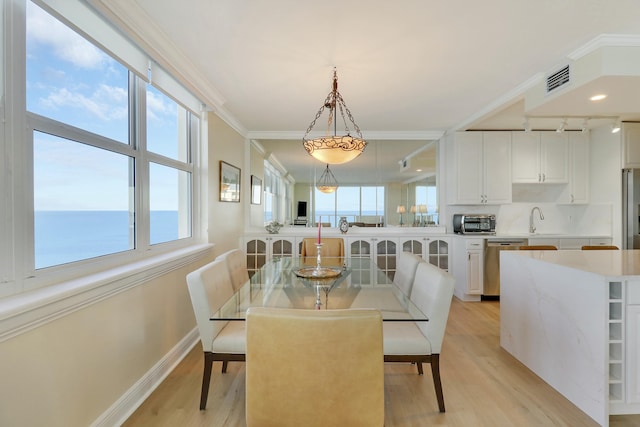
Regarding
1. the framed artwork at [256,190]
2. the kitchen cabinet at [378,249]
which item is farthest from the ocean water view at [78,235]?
the kitchen cabinet at [378,249]

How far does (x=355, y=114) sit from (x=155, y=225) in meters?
2.53

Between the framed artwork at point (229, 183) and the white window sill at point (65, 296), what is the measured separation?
4.98ft

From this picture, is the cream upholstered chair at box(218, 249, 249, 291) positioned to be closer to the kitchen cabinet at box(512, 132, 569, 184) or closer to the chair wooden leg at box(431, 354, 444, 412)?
the chair wooden leg at box(431, 354, 444, 412)

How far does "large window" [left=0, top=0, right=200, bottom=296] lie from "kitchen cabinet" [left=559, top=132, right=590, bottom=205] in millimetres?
5125

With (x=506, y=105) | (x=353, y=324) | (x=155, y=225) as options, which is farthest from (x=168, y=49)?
(x=506, y=105)

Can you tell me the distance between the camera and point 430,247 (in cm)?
439

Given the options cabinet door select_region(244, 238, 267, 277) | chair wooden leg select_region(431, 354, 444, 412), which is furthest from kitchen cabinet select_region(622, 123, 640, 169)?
cabinet door select_region(244, 238, 267, 277)

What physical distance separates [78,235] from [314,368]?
4.92ft

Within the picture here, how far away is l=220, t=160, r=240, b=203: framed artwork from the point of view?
3585mm

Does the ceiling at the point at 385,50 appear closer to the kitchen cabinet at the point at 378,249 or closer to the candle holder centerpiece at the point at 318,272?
the candle holder centerpiece at the point at 318,272

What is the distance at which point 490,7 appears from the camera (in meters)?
1.75

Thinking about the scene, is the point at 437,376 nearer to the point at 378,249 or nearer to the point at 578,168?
the point at 378,249

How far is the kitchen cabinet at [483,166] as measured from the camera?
4.29 m

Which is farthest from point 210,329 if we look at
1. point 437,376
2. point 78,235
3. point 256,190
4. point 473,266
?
point 473,266
